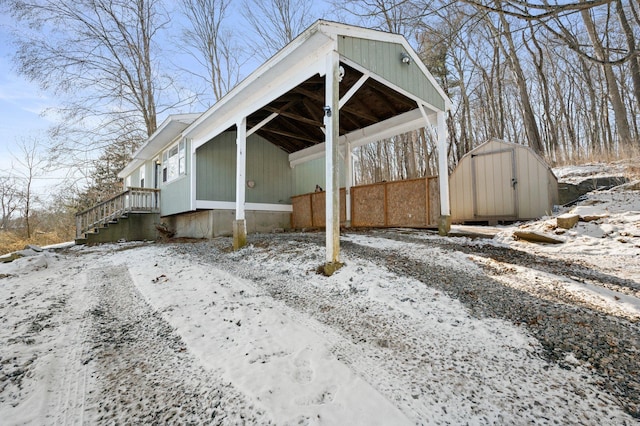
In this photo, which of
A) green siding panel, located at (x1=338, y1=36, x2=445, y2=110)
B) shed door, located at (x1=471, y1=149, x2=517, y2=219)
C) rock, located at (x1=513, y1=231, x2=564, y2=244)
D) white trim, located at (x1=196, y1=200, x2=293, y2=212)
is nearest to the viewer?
green siding panel, located at (x1=338, y1=36, x2=445, y2=110)

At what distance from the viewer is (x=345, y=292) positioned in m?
2.84

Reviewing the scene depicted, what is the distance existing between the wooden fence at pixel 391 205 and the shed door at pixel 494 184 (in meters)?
2.92

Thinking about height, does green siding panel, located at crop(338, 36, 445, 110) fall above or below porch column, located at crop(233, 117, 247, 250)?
above

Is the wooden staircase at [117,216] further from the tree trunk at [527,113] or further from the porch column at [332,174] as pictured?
the tree trunk at [527,113]

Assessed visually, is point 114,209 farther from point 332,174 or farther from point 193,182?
point 332,174

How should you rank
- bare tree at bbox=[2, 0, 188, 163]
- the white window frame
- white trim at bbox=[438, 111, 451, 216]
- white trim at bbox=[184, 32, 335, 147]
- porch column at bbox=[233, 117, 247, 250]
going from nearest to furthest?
white trim at bbox=[184, 32, 335, 147]
porch column at bbox=[233, 117, 247, 250]
white trim at bbox=[438, 111, 451, 216]
bare tree at bbox=[2, 0, 188, 163]
the white window frame

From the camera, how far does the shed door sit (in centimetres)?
774

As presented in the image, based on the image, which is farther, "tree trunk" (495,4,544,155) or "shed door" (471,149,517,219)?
"tree trunk" (495,4,544,155)

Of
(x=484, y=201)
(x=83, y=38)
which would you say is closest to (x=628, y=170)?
(x=484, y=201)

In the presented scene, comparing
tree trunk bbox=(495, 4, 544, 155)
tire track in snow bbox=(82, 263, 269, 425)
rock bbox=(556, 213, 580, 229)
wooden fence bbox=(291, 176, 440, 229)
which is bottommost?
tire track in snow bbox=(82, 263, 269, 425)

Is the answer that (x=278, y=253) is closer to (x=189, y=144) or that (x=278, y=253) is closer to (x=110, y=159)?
(x=189, y=144)

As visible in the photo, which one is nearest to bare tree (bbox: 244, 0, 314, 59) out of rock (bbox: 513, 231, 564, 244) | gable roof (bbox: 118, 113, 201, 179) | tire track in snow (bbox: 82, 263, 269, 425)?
gable roof (bbox: 118, 113, 201, 179)

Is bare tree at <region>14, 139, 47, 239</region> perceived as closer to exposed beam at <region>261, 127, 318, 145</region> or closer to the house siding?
the house siding

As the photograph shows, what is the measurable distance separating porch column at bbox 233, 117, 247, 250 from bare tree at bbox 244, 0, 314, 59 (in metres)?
11.5
